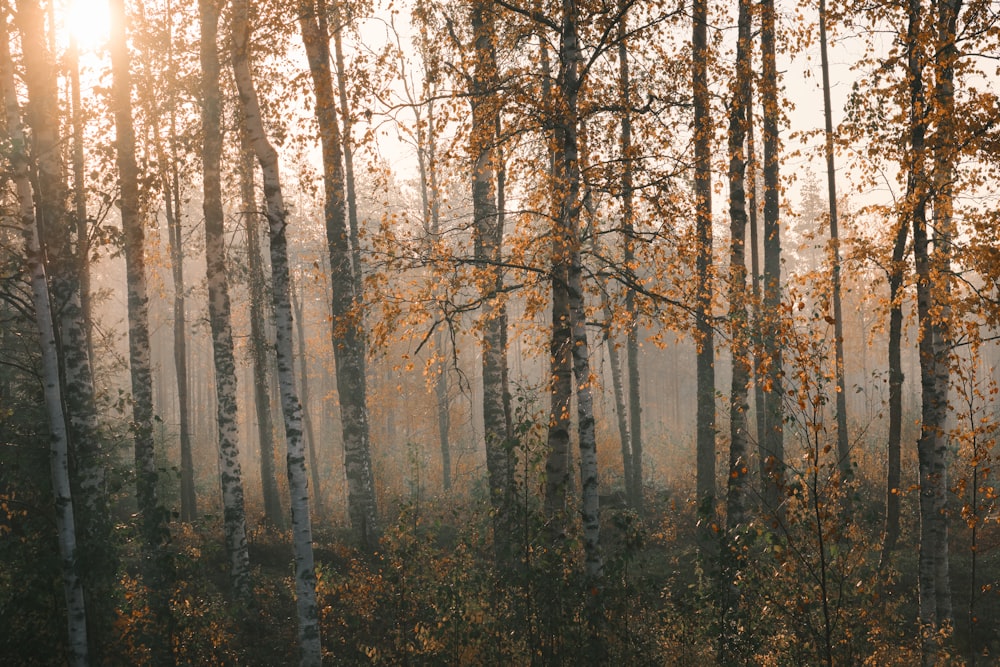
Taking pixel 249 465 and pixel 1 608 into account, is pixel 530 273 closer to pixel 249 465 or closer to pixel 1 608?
pixel 1 608

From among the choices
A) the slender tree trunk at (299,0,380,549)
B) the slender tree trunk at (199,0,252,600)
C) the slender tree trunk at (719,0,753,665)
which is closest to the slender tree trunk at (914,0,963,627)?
the slender tree trunk at (719,0,753,665)

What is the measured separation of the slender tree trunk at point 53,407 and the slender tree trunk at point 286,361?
233 centimetres

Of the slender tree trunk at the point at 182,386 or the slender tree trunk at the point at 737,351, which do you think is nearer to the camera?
the slender tree trunk at the point at 737,351

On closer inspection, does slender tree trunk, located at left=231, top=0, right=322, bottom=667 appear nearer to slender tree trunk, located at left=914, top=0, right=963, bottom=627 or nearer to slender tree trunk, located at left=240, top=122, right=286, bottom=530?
slender tree trunk, located at left=914, top=0, right=963, bottom=627

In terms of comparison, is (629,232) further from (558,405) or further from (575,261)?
(558,405)

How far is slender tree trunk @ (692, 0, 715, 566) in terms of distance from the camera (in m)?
8.41

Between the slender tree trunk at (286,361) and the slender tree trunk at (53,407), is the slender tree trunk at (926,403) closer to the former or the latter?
the slender tree trunk at (286,361)

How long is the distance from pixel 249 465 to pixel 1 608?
2795cm

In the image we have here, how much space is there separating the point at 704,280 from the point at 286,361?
17.4ft

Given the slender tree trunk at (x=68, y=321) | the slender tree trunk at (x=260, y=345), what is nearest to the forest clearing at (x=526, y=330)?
the slender tree trunk at (x=68, y=321)

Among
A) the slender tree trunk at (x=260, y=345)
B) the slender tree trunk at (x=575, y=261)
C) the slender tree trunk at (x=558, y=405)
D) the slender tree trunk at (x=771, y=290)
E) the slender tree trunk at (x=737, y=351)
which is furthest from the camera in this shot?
the slender tree trunk at (x=260, y=345)

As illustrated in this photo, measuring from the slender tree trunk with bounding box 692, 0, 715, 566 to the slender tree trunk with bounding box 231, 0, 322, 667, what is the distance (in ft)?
14.7

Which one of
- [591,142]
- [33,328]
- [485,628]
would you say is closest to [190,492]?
[33,328]

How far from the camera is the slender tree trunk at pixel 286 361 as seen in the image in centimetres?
784
